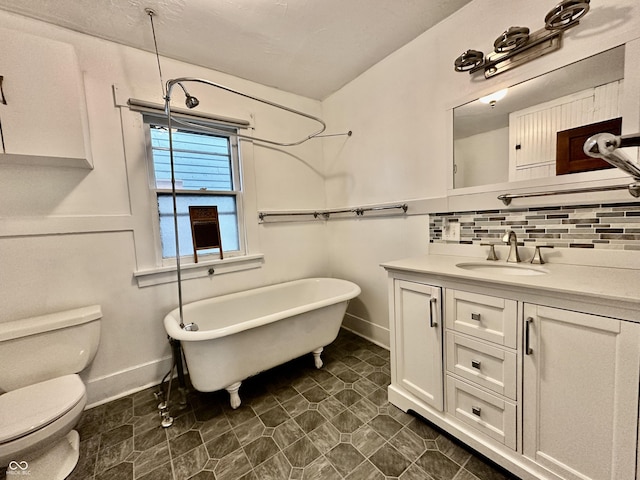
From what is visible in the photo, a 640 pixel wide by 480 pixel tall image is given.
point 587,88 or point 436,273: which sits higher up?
point 587,88

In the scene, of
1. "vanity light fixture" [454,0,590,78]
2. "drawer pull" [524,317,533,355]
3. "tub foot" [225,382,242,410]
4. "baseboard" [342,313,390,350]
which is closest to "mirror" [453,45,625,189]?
"vanity light fixture" [454,0,590,78]

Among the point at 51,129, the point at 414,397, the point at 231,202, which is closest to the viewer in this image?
the point at 51,129

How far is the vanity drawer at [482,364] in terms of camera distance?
3.59ft

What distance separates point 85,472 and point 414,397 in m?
1.74

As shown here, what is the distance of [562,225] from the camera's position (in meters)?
1.31

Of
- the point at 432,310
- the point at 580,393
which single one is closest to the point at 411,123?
the point at 432,310

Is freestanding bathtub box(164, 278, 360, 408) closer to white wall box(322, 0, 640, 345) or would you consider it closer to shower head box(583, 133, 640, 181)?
white wall box(322, 0, 640, 345)

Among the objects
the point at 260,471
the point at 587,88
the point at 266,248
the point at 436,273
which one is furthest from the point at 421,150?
the point at 260,471

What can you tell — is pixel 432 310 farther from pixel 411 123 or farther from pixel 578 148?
pixel 411 123

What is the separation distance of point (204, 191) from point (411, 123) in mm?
1779

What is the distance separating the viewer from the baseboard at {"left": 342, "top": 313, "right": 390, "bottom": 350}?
2322 millimetres

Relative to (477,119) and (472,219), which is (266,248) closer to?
(472,219)

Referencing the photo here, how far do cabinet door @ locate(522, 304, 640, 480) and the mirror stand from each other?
2.70 ft

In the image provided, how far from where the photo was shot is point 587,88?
1.22 meters
